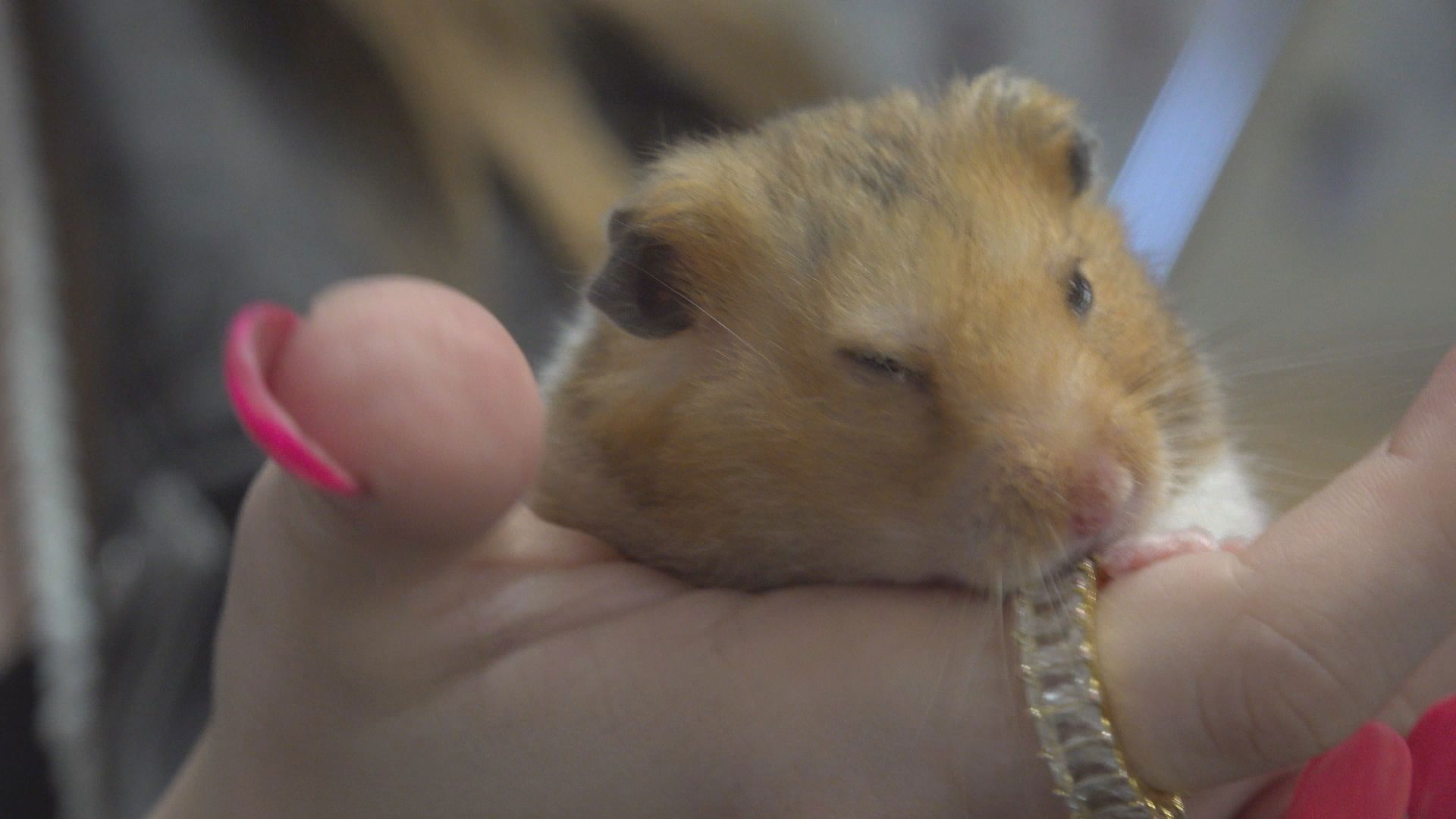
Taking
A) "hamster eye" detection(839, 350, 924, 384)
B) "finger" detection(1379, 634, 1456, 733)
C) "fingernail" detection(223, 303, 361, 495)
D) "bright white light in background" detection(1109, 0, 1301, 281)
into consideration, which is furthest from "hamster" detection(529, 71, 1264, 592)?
"bright white light in background" detection(1109, 0, 1301, 281)

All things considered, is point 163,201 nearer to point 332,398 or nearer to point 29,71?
point 29,71

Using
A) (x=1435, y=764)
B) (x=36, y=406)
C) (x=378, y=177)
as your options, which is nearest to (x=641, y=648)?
(x=1435, y=764)

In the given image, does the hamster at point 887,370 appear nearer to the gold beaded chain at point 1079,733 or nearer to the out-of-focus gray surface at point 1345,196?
the gold beaded chain at point 1079,733

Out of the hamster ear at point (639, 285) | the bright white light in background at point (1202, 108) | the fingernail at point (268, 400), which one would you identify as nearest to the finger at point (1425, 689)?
the bright white light in background at point (1202, 108)

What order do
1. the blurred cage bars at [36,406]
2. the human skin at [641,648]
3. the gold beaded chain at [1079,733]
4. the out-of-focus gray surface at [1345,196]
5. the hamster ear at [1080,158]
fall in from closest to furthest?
the human skin at [641,648]
the gold beaded chain at [1079,733]
the hamster ear at [1080,158]
the out-of-focus gray surface at [1345,196]
the blurred cage bars at [36,406]

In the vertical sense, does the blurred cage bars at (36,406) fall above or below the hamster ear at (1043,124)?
below

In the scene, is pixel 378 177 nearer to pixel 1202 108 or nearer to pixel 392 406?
pixel 392 406
